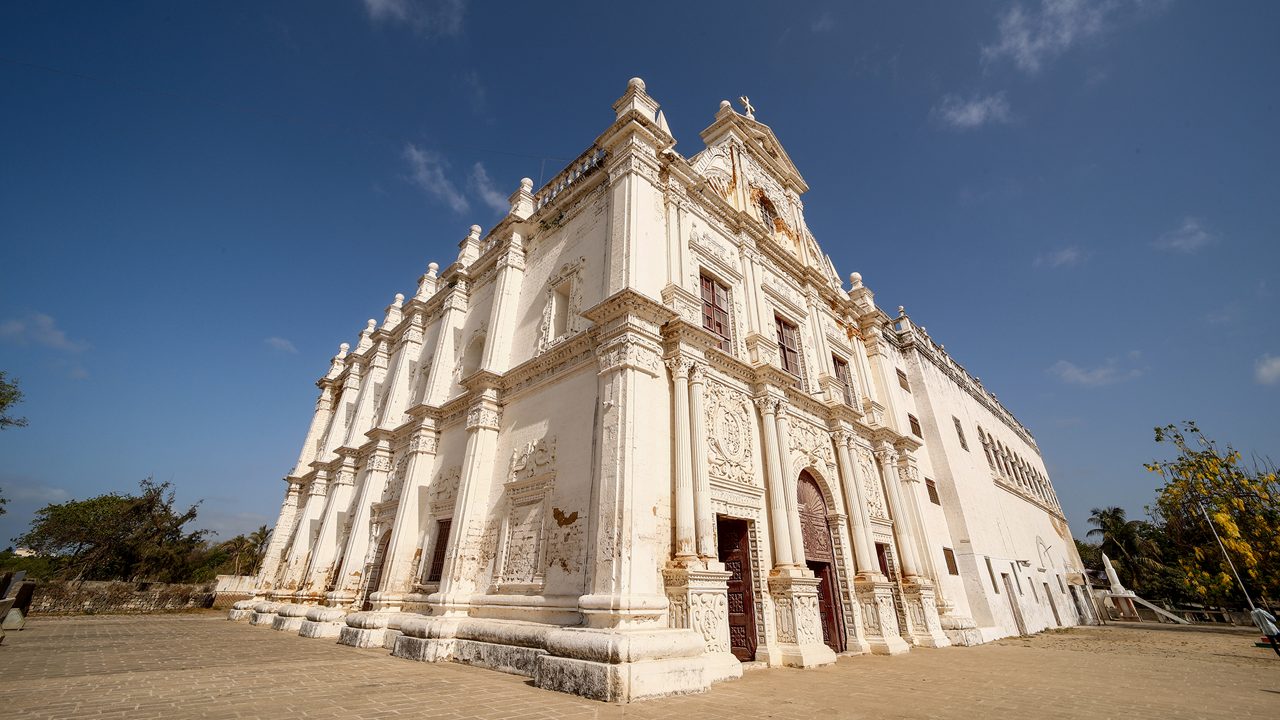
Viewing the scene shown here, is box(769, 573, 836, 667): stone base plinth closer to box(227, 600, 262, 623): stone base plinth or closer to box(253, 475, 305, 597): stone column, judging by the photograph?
box(227, 600, 262, 623): stone base plinth

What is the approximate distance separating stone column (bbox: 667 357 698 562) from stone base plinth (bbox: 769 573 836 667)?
7.50 ft

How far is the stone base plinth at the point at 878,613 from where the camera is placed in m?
10.5

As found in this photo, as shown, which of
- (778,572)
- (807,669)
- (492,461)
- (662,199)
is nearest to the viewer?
(807,669)

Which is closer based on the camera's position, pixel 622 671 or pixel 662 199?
pixel 622 671

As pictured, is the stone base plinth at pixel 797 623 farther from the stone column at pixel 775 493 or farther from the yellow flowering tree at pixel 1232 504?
the yellow flowering tree at pixel 1232 504

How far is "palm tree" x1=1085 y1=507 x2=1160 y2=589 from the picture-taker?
3700 cm

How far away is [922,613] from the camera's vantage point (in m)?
12.3

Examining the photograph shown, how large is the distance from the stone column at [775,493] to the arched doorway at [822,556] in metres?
1.23

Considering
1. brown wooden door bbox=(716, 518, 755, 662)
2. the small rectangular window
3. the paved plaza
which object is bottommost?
the paved plaza

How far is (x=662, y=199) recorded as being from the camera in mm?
11133

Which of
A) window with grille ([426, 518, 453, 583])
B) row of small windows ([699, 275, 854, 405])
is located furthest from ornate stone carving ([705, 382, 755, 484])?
window with grille ([426, 518, 453, 583])

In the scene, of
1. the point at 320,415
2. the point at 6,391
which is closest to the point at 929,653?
the point at 320,415

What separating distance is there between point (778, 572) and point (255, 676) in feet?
26.2

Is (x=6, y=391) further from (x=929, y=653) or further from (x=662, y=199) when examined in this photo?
(x=929, y=653)
